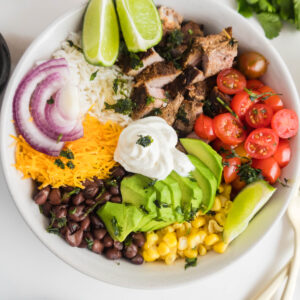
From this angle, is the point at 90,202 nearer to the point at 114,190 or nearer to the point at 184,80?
the point at 114,190

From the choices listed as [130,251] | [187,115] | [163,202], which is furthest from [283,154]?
[130,251]

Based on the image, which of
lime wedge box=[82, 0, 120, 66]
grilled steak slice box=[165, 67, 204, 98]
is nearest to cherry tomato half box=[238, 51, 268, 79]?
grilled steak slice box=[165, 67, 204, 98]

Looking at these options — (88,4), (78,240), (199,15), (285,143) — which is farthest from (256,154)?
(88,4)

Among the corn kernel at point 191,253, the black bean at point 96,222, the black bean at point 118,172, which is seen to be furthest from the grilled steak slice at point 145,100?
the corn kernel at point 191,253

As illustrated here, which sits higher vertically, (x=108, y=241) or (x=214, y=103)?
(x=214, y=103)

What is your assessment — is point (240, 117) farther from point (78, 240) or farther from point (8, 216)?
point (8, 216)
